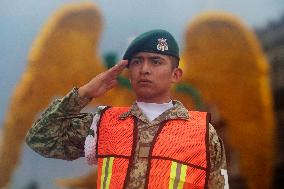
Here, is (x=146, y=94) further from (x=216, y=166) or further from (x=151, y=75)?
(x=216, y=166)

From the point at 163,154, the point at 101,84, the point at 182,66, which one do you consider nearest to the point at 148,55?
the point at 101,84

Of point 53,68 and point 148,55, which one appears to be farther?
point 53,68

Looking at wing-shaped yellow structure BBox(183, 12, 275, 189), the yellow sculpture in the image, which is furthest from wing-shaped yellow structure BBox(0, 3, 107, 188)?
wing-shaped yellow structure BBox(183, 12, 275, 189)

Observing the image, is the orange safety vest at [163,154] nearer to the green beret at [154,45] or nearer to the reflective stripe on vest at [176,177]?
the reflective stripe on vest at [176,177]

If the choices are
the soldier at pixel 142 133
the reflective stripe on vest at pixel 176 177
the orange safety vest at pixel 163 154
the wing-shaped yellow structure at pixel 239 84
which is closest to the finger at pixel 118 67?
the soldier at pixel 142 133

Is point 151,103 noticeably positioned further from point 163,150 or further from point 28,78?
point 28,78

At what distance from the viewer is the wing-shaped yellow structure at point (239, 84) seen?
1543mm

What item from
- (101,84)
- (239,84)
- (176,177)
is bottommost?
(176,177)

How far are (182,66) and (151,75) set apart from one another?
47cm

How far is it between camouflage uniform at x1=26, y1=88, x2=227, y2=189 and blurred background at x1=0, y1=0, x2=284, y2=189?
38 centimetres

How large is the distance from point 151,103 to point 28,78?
0.54 m

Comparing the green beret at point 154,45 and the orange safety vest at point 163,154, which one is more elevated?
the green beret at point 154,45

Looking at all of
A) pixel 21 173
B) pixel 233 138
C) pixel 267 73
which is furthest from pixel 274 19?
pixel 21 173

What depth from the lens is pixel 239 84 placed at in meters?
1.56
